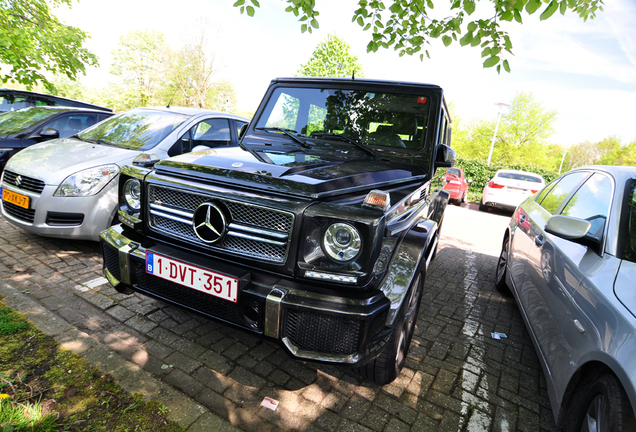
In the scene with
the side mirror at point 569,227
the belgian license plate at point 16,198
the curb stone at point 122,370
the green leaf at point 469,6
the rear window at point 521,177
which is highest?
the green leaf at point 469,6

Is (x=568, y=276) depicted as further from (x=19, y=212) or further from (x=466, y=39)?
(x=19, y=212)

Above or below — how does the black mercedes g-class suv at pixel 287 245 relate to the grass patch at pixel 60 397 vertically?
above

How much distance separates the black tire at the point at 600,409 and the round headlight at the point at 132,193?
2.77 metres

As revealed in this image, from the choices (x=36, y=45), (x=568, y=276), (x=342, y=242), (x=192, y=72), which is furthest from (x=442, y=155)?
(x=192, y=72)

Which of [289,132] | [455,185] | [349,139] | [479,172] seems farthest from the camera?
[479,172]

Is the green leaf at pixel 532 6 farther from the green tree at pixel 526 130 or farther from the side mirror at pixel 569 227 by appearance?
the green tree at pixel 526 130

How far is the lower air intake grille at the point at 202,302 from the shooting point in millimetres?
1887

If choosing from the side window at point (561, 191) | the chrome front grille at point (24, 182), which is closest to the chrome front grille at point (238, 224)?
the chrome front grille at point (24, 182)

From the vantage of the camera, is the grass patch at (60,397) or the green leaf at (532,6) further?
the green leaf at (532,6)

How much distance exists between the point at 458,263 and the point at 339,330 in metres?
4.44

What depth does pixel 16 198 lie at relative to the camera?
3.84 meters

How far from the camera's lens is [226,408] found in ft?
6.76

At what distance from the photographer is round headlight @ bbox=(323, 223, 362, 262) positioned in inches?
70.1

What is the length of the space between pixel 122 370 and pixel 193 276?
88 centimetres
